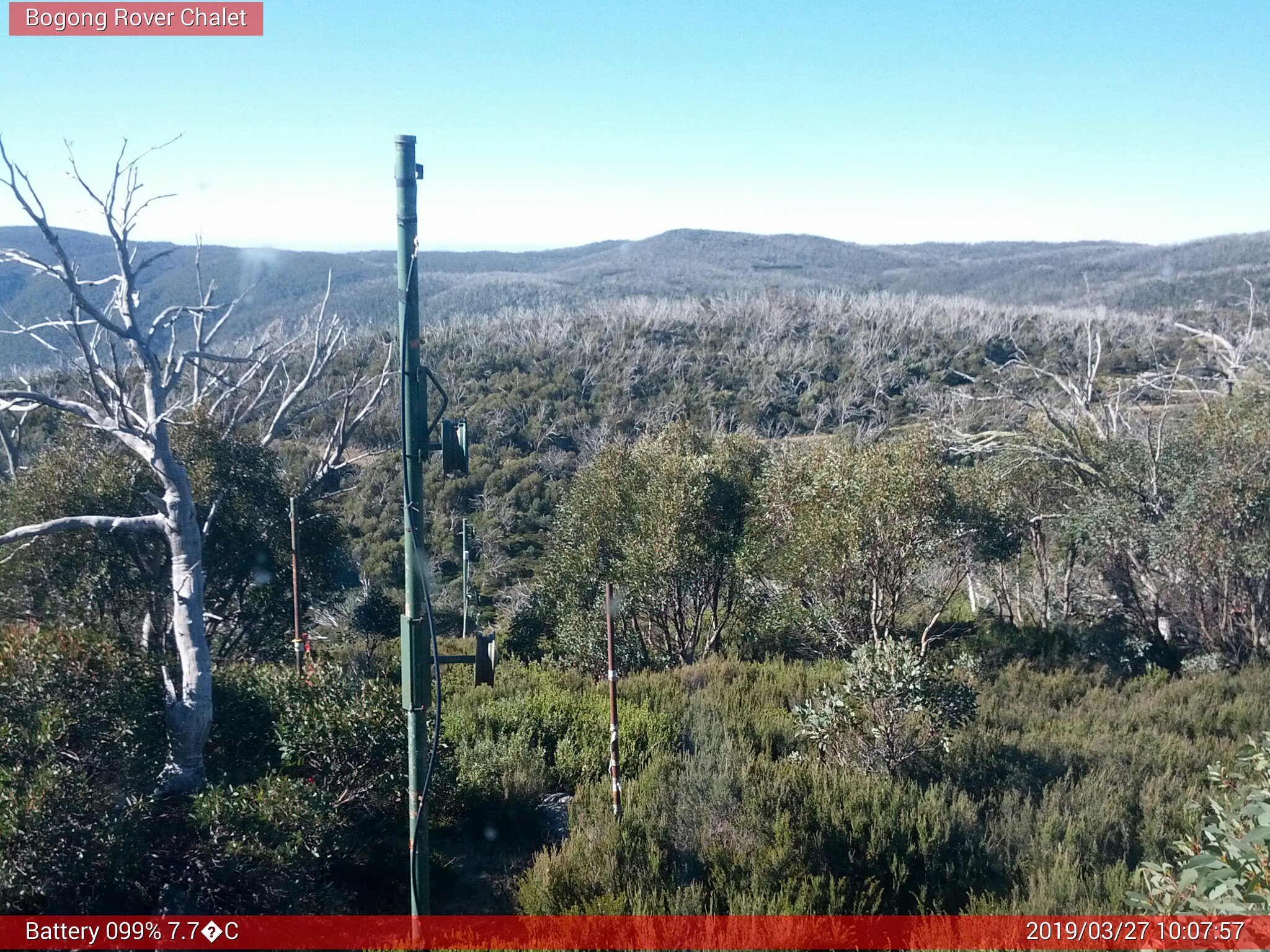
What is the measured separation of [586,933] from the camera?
481 centimetres

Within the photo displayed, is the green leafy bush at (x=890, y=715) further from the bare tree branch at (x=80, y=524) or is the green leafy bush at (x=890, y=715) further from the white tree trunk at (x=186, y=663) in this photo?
the bare tree branch at (x=80, y=524)

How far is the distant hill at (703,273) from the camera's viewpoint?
4331 cm

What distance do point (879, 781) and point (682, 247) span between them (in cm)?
9407

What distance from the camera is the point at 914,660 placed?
22.9 ft

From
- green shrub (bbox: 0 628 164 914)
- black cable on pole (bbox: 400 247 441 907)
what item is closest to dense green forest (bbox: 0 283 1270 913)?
green shrub (bbox: 0 628 164 914)

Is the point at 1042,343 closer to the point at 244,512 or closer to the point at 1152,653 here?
the point at 1152,653

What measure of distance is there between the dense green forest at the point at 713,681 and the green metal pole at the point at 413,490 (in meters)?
1.00

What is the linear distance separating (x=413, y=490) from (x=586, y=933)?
8.22ft

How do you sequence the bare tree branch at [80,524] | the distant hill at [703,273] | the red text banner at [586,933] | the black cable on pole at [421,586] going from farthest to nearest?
the distant hill at [703,273] → the bare tree branch at [80,524] → the red text banner at [586,933] → the black cable on pole at [421,586]

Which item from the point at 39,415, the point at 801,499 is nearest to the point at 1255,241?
the point at 801,499

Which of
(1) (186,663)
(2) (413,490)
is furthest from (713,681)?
(2) (413,490)

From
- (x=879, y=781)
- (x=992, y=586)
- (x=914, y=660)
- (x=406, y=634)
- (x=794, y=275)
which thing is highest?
(x=794, y=275)

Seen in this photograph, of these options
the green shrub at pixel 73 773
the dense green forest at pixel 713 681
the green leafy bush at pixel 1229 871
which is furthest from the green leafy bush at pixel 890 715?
the green shrub at pixel 73 773

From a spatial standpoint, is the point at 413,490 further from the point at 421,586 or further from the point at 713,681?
the point at 713,681
